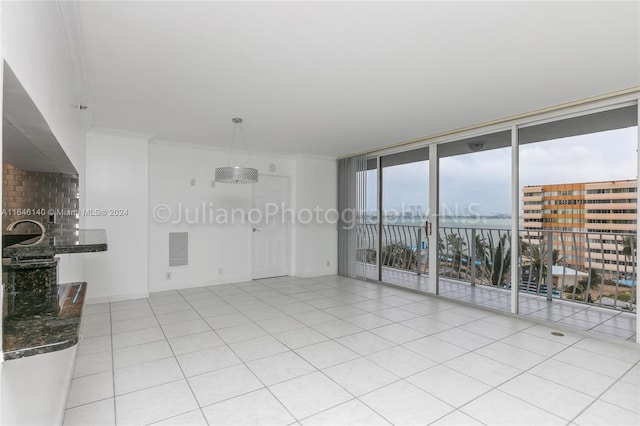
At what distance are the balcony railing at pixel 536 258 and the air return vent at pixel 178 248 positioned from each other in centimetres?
311

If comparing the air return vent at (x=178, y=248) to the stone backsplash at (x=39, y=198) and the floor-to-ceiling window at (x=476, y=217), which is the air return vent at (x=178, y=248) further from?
the floor-to-ceiling window at (x=476, y=217)

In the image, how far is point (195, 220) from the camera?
5.58 meters

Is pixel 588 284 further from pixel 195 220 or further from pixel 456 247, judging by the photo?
pixel 195 220

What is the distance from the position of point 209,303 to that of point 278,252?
2.11 metres

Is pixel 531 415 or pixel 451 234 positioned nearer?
pixel 531 415

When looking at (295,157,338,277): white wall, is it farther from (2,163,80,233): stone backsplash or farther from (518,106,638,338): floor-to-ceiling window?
(2,163,80,233): stone backsplash

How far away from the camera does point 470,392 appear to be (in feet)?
7.67

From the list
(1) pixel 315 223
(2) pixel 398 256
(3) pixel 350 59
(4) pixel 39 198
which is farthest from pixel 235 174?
(2) pixel 398 256

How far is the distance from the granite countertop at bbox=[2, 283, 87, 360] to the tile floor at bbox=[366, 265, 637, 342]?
4.49 meters

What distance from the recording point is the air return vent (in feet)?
17.6

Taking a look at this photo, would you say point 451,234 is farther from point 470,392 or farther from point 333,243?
point 470,392

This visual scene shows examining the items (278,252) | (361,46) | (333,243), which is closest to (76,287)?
(361,46)

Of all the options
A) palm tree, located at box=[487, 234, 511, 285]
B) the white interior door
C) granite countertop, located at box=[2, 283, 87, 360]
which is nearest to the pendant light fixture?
the white interior door

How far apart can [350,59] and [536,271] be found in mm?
4358
